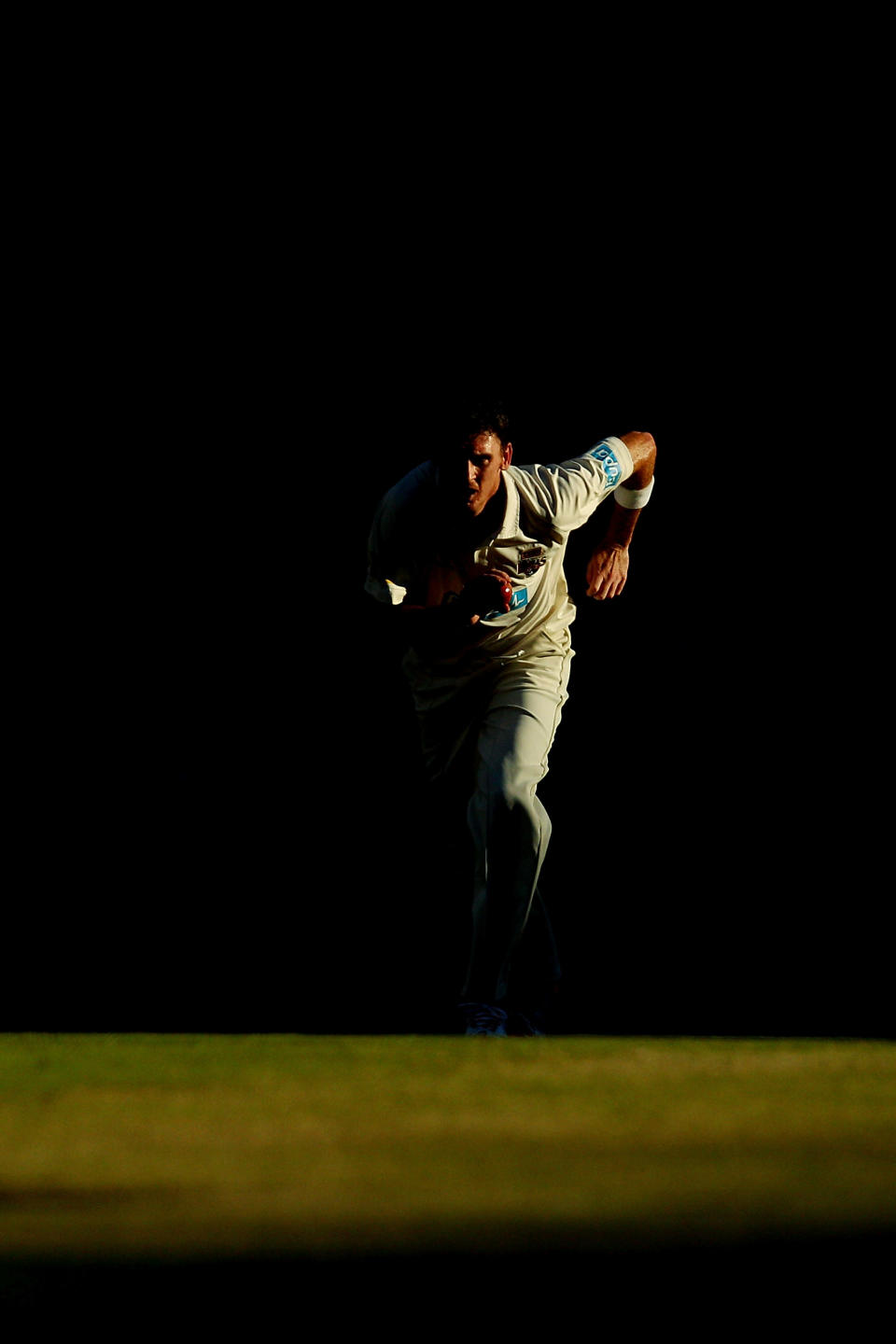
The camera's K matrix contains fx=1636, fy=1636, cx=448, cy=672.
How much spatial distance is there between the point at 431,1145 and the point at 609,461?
7.31 feet

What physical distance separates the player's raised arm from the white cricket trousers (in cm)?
20

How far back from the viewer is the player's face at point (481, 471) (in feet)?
10.7

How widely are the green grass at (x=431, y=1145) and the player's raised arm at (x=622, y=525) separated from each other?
1.45 metres

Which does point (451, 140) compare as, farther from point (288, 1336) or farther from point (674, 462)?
point (288, 1336)

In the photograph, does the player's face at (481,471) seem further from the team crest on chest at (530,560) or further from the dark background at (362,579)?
the dark background at (362,579)

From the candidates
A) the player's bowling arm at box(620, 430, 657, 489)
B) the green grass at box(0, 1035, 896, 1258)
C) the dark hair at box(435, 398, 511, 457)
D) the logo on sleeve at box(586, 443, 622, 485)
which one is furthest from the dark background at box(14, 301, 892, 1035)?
the green grass at box(0, 1035, 896, 1258)

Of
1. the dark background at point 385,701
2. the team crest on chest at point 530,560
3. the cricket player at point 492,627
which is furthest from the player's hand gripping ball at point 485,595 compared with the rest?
the dark background at point 385,701

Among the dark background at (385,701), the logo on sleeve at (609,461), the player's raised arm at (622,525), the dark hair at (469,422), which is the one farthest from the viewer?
the dark background at (385,701)

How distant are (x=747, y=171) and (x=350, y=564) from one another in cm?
170

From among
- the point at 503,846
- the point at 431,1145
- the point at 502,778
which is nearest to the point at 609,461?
the point at 502,778

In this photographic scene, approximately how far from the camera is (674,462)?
17.0ft

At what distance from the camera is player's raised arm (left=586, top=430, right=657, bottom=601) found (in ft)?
A: 12.2

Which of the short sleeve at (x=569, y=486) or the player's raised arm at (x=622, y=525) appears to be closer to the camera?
the short sleeve at (x=569, y=486)

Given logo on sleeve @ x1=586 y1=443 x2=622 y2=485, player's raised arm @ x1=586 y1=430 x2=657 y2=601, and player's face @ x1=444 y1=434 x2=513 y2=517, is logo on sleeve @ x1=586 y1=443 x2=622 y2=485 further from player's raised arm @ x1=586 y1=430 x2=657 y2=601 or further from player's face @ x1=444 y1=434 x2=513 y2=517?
player's face @ x1=444 y1=434 x2=513 y2=517
